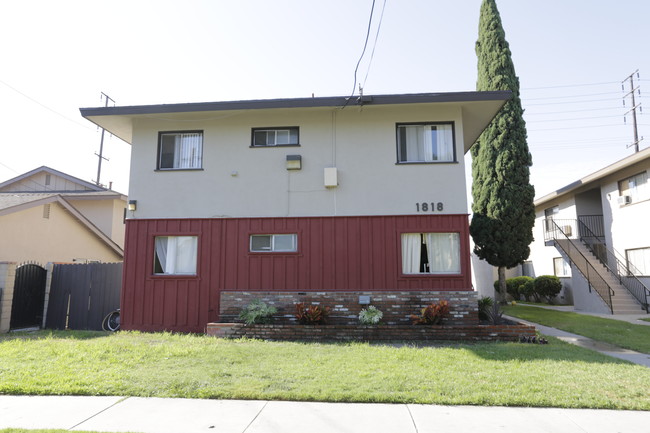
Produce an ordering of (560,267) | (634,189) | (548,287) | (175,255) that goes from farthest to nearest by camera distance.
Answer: (560,267) → (548,287) → (634,189) → (175,255)

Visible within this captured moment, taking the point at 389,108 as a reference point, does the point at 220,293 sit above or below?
below

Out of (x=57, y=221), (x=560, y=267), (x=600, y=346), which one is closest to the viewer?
(x=600, y=346)

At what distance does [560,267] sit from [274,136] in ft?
58.2

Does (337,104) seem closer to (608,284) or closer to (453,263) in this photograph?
(453,263)

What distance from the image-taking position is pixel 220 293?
11.0 metres

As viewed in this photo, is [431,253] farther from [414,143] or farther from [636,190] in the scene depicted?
[636,190]

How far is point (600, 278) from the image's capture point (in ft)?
58.0

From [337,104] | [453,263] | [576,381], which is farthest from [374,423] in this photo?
[337,104]

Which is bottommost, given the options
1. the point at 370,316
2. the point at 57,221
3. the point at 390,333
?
the point at 390,333

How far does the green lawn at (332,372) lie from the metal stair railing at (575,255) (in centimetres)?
961

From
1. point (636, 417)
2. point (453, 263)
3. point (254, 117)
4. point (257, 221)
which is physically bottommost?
point (636, 417)

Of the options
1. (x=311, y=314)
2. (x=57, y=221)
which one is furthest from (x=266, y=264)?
(x=57, y=221)

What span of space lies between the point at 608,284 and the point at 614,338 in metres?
8.37

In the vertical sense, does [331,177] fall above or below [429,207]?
above
